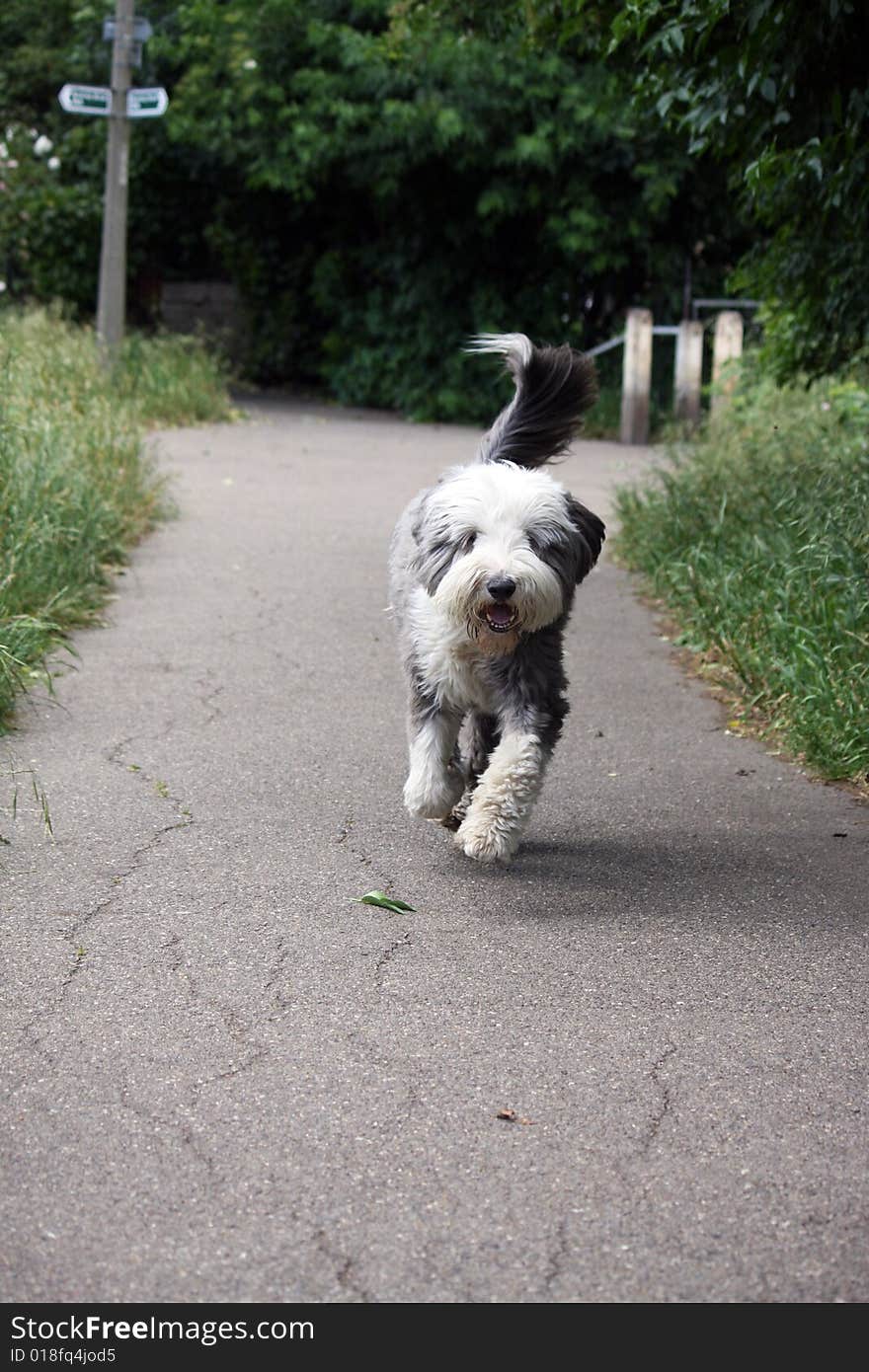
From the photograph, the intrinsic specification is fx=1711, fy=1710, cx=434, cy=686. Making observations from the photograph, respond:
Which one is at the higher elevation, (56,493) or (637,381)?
(637,381)

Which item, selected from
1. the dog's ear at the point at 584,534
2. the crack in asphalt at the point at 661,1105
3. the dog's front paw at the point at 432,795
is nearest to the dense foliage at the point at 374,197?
the dog's ear at the point at 584,534

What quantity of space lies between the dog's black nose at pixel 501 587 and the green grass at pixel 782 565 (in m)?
1.93

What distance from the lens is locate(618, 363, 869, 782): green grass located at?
6.49 metres

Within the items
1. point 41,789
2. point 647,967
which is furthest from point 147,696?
point 647,967

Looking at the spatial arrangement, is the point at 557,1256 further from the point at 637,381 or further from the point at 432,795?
the point at 637,381

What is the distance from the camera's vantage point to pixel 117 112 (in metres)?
17.8

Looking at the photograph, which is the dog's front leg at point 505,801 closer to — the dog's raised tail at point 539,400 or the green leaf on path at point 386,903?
the green leaf on path at point 386,903

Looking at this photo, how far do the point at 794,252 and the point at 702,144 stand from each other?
1130 mm

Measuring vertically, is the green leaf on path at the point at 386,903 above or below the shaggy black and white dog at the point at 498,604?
below

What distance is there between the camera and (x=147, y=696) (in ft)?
23.6

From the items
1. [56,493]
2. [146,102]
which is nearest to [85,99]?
[146,102]

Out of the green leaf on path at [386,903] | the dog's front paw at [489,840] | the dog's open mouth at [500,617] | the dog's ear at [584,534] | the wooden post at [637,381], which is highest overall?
the wooden post at [637,381]

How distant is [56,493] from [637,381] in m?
12.1

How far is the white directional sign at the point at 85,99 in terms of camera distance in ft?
54.5
